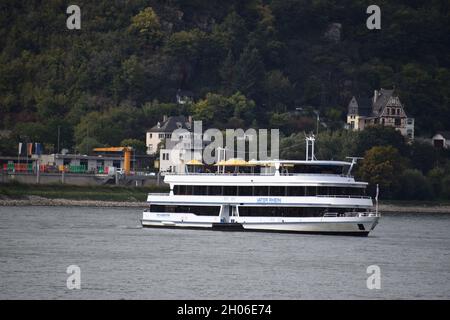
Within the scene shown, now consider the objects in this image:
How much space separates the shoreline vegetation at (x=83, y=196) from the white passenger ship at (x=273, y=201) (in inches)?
1433

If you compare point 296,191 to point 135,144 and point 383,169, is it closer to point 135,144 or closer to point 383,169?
point 383,169

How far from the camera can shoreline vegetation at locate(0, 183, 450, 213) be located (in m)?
135

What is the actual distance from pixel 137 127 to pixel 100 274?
101935mm

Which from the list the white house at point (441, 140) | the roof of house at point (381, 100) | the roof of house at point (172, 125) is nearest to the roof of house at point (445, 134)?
the white house at point (441, 140)

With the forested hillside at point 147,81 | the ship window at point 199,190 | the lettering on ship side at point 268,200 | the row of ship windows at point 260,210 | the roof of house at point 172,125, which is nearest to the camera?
the row of ship windows at point 260,210

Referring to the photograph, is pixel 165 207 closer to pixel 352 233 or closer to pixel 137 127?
pixel 352 233

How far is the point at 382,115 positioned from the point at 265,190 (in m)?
91.3

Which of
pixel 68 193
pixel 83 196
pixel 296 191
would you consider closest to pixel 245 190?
pixel 296 191

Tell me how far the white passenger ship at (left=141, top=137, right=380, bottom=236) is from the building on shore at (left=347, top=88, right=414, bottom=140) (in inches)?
3368

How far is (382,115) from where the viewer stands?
185m

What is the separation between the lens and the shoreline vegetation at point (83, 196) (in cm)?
13525

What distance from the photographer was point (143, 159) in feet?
545

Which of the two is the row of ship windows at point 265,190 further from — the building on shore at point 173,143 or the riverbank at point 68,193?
the building on shore at point 173,143

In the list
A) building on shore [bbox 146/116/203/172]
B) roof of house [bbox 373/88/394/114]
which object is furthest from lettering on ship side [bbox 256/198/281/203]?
roof of house [bbox 373/88/394/114]
